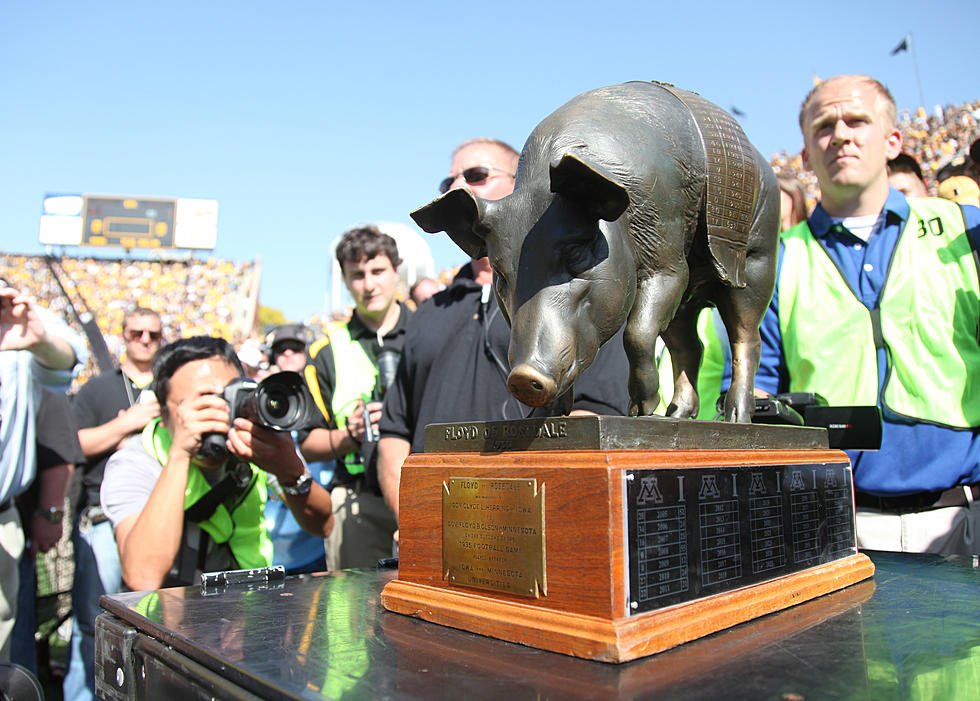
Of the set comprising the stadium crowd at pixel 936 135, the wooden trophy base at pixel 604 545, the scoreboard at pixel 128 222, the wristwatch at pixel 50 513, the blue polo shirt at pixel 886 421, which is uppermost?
the scoreboard at pixel 128 222

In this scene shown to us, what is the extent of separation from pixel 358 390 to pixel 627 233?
84.7 inches

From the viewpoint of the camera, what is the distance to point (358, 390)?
3357mm

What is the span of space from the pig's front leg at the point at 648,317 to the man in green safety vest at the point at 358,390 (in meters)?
1.49

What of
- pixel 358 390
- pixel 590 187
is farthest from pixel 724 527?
pixel 358 390

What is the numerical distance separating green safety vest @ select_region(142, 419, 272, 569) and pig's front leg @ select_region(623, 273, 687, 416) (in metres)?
1.66

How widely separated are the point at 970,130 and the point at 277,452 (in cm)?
823

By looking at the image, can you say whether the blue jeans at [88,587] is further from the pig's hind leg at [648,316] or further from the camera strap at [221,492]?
the pig's hind leg at [648,316]

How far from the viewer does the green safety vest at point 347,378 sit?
3.30m

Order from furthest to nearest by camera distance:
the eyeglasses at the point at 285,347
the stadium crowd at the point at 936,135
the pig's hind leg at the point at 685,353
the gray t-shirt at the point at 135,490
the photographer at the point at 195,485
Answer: the stadium crowd at the point at 936,135
the eyeglasses at the point at 285,347
the gray t-shirt at the point at 135,490
the photographer at the point at 195,485
the pig's hind leg at the point at 685,353

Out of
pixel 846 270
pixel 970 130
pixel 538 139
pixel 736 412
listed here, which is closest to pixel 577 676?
pixel 736 412

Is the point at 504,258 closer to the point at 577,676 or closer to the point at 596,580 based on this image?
the point at 596,580

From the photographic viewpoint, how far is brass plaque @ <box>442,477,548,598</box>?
131 cm

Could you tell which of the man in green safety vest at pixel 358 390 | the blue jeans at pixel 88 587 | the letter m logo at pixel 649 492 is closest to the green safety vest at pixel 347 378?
the man in green safety vest at pixel 358 390

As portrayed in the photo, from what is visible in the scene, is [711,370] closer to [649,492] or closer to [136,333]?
[649,492]
